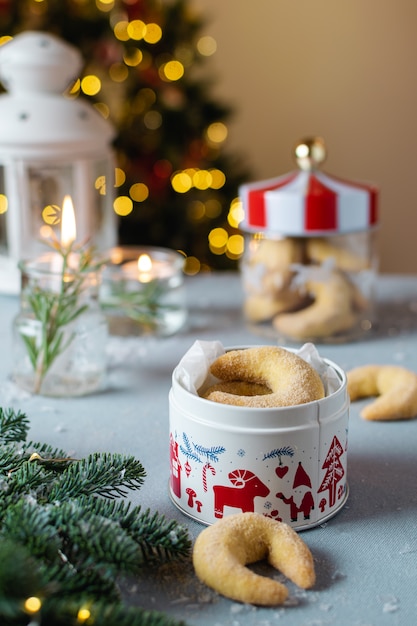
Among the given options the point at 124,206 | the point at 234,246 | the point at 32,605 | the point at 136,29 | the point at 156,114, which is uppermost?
the point at 136,29

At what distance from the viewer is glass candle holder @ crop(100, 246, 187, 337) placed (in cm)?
117

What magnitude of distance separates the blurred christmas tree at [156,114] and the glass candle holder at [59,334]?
3.58 ft

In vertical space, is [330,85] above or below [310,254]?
above

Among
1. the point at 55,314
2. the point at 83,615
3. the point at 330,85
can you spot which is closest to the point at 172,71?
the point at 330,85

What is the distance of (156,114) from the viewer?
204cm

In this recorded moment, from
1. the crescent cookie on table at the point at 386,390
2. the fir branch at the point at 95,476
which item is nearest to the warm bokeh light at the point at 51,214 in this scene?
the crescent cookie on table at the point at 386,390

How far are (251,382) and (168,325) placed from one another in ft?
1.59

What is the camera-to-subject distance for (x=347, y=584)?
0.58m

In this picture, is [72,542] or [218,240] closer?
[72,542]

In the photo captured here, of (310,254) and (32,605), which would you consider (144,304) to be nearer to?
(310,254)

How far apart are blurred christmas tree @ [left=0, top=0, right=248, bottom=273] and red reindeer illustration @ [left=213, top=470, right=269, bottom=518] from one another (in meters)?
1.48

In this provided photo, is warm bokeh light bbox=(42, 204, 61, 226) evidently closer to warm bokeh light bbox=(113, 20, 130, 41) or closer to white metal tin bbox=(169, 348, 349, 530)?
white metal tin bbox=(169, 348, 349, 530)

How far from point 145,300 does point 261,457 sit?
0.58 m

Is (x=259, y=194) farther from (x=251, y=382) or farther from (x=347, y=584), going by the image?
(x=347, y=584)
